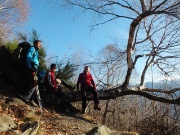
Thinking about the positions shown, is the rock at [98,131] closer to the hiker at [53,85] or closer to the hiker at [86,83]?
the hiker at [86,83]

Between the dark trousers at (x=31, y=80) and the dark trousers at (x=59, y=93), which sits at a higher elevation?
the dark trousers at (x=31, y=80)

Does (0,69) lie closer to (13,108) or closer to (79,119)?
(13,108)

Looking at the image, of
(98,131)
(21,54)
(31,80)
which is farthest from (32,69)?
(98,131)

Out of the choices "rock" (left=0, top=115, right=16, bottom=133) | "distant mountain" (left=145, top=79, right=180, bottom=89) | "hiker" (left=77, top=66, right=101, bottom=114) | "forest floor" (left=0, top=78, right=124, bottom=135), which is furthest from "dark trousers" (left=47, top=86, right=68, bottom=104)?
"distant mountain" (left=145, top=79, right=180, bottom=89)

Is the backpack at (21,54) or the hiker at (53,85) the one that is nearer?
the backpack at (21,54)

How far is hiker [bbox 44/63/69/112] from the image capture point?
10203 mm

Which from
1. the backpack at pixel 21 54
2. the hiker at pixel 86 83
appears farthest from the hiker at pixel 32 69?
the hiker at pixel 86 83

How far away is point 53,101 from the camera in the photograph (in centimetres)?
1066

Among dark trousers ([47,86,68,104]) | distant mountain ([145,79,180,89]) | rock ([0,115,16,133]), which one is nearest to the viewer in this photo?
rock ([0,115,16,133])

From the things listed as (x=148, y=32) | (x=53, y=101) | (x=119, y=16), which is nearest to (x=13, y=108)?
(x=53, y=101)

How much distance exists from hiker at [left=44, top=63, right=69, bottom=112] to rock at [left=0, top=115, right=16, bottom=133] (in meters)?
3.34

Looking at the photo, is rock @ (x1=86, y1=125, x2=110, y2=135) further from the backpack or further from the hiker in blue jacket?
the backpack

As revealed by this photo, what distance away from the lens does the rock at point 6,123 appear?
6.49m

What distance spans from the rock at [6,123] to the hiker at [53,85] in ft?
11.0
